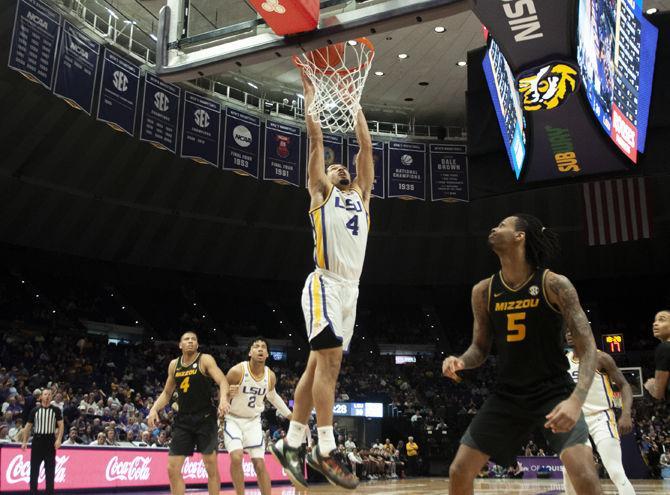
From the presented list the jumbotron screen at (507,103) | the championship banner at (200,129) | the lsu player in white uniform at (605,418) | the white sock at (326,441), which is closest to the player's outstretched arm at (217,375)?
the white sock at (326,441)

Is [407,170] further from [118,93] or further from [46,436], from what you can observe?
[46,436]

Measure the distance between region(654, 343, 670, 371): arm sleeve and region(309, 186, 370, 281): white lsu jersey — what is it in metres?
3.10

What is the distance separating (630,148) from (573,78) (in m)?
1.49

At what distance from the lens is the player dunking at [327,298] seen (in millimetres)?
4586

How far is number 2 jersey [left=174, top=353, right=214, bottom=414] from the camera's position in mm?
7793

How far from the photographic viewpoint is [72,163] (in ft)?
68.0

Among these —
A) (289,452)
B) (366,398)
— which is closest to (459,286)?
(366,398)

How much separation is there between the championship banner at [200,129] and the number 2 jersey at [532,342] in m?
14.5

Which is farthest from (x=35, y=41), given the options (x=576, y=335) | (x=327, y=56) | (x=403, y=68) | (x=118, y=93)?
(x=576, y=335)

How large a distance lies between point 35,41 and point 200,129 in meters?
4.87

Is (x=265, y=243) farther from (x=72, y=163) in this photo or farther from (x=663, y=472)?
(x=663, y=472)

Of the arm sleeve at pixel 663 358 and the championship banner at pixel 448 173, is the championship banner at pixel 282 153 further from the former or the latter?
the arm sleeve at pixel 663 358

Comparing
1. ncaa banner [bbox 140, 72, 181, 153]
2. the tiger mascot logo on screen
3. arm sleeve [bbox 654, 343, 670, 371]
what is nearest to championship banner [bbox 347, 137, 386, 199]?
ncaa banner [bbox 140, 72, 181, 153]

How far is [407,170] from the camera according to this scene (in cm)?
2066
